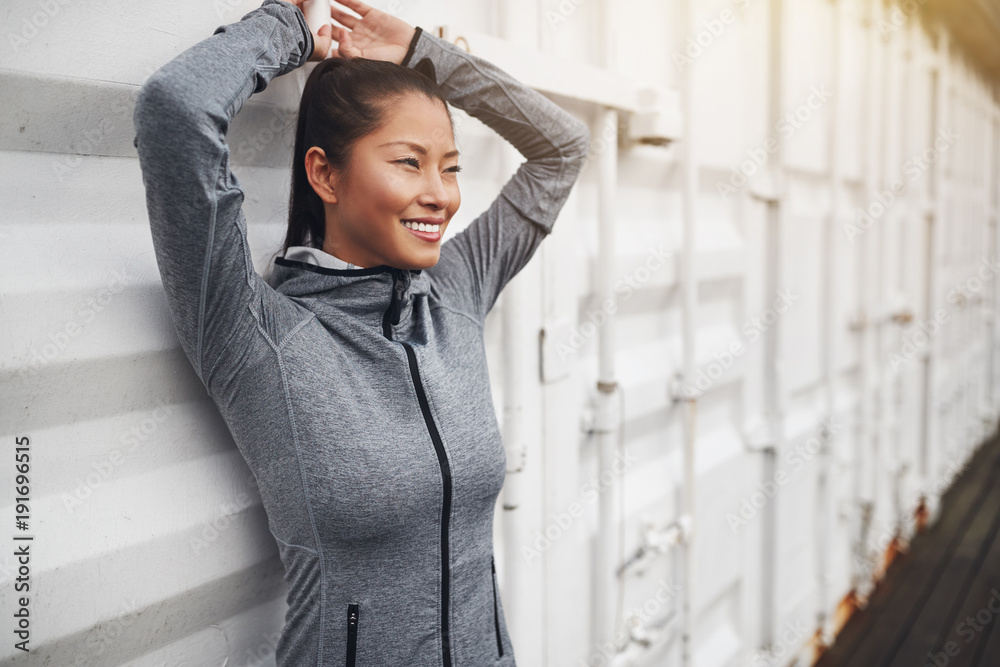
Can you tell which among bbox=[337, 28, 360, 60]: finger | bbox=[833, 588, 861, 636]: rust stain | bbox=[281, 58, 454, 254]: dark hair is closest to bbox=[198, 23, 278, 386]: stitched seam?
bbox=[281, 58, 454, 254]: dark hair

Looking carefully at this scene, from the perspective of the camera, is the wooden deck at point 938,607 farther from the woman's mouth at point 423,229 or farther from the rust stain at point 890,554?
the woman's mouth at point 423,229

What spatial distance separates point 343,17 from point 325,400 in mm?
630

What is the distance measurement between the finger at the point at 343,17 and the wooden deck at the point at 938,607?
9.51 feet

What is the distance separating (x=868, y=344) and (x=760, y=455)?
3.49 feet

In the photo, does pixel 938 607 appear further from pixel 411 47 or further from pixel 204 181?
pixel 204 181

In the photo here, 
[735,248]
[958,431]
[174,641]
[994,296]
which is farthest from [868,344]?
[994,296]

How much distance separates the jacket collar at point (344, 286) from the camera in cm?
107

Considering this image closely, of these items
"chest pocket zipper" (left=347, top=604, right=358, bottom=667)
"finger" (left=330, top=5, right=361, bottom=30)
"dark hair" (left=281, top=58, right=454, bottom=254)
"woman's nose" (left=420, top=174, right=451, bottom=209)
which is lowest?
"chest pocket zipper" (left=347, top=604, right=358, bottom=667)

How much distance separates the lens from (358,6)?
1192 mm

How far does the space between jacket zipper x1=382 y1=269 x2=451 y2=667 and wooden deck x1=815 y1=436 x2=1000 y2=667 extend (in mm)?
2418

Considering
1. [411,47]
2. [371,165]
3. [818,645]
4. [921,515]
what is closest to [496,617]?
[371,165]

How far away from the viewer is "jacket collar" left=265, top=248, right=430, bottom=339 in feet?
3.50

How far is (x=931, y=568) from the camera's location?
Result: 375 cm

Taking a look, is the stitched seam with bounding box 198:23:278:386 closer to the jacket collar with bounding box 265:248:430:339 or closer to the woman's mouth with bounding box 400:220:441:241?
the jacket collar with bounding box 265:248:430:339
